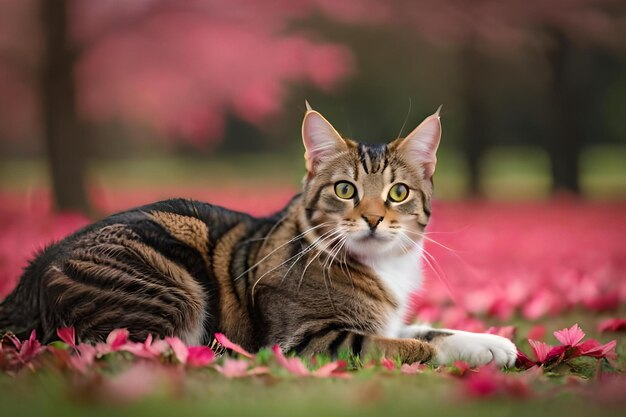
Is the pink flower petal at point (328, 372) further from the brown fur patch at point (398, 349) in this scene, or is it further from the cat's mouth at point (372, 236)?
the cat's mouth at point (372, 236)

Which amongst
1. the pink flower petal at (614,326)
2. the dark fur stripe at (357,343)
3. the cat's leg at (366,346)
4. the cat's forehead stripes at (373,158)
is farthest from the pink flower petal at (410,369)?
the pink flower petal at (614,326)

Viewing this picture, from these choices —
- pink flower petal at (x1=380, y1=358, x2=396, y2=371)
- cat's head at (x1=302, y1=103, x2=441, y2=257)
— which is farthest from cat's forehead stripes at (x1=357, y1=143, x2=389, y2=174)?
pink flower petal at (x1=380, y1=358, x2=396, y2=371)

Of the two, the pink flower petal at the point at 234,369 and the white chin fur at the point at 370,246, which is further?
the white chin fur at the point at 370,246

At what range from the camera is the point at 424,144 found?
3707 mm

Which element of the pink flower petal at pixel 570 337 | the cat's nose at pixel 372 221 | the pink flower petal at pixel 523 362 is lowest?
the pink flower petal at pixel 523 362

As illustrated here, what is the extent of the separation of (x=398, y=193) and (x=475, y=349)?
0.80m

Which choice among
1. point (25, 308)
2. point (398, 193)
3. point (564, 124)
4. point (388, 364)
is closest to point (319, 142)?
point (398, 193)

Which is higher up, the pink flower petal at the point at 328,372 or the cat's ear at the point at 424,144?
the cat's ear at the point at 424,144

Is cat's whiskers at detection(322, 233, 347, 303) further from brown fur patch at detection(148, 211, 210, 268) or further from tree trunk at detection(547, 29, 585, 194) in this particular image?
tree trunk at detection(547, 29, 585, 194)

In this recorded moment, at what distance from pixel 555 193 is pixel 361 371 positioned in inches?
509

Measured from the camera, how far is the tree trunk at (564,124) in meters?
14.1

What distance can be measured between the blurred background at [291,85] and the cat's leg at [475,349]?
1.11m

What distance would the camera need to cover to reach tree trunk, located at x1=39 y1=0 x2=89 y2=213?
8.41 metres

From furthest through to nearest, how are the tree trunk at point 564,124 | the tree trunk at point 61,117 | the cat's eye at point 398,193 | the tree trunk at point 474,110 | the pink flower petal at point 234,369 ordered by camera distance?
1. the tree trunk at point 474,110
2. the tree trunk at point 564,124
3. the tree trunk at point 61,117
4. the cat's eye at point 398,193
5. the pink flower petal at point 234,369
